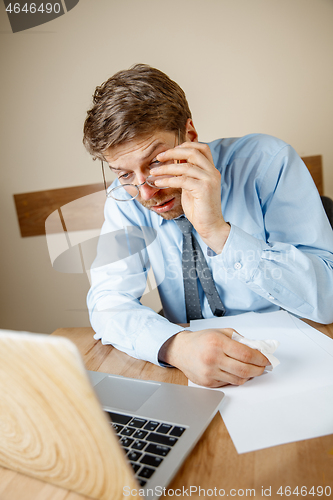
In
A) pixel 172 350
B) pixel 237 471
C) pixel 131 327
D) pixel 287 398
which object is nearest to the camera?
pixel 237 471

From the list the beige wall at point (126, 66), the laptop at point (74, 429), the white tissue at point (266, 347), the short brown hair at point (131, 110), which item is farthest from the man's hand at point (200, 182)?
the beige wall at point (126, 66)

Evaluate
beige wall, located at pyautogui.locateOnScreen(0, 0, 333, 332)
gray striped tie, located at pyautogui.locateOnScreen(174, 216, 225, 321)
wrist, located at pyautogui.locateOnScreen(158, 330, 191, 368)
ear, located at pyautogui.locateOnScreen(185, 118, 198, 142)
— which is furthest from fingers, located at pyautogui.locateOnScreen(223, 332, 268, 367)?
beige wall, located at pyautogui.locateOnScreen(0, 0, 333, 332)

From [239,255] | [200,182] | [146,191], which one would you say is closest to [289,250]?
[239,255]

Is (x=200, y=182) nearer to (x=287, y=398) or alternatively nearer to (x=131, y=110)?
(x=131, y=110)

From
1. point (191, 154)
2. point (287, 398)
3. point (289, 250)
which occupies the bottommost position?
point (287, 398)

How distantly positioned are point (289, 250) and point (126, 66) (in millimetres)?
955

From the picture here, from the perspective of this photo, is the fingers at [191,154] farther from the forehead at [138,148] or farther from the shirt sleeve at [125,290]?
the shirt sleeve at [125,290]

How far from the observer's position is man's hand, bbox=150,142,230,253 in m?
0.68

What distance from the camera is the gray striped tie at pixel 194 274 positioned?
0.91m

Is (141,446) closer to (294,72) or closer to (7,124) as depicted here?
(7,124)

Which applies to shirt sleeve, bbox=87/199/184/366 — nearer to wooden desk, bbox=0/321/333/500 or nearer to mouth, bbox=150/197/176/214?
mouth, bbox=150/197/176/214

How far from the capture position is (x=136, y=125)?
759mm

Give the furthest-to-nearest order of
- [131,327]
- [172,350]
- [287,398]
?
[131,327], [172,350], [287,398]

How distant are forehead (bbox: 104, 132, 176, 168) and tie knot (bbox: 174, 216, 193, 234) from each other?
0.70 feet
